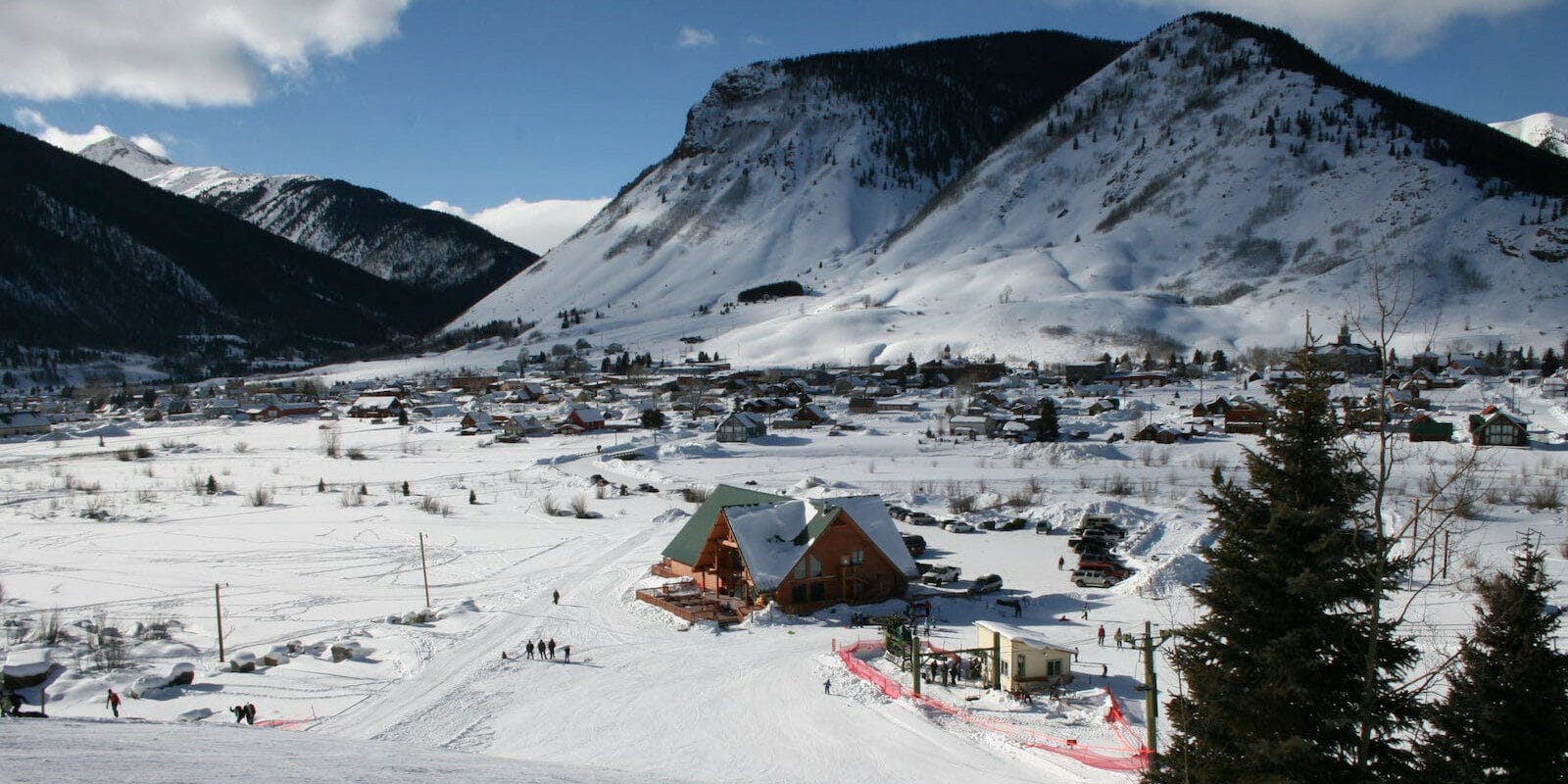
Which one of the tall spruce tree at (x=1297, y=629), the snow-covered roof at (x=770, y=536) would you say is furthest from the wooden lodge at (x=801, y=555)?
the tall spruce tree at (x=1297, y=629)

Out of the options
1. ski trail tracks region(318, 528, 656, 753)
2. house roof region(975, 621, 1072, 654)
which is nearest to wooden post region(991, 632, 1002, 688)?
house roof region(975, 621, 1072, 654)

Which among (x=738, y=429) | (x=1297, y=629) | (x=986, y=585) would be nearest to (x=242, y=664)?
(x=986, y=585)

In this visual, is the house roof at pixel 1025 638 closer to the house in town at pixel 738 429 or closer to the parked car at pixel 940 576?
the parked car at pixel 940 576

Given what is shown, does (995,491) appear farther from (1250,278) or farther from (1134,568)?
(1250,278)

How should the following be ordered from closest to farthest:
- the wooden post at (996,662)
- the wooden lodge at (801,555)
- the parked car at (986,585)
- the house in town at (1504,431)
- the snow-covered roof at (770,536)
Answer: the wooden post at (996,662), the snow-covered roof at (770,536), the wooden lodge at (801,555), the parked car at (986,585), the house in town at (1504,431)

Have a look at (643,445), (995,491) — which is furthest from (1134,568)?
(643,445)
